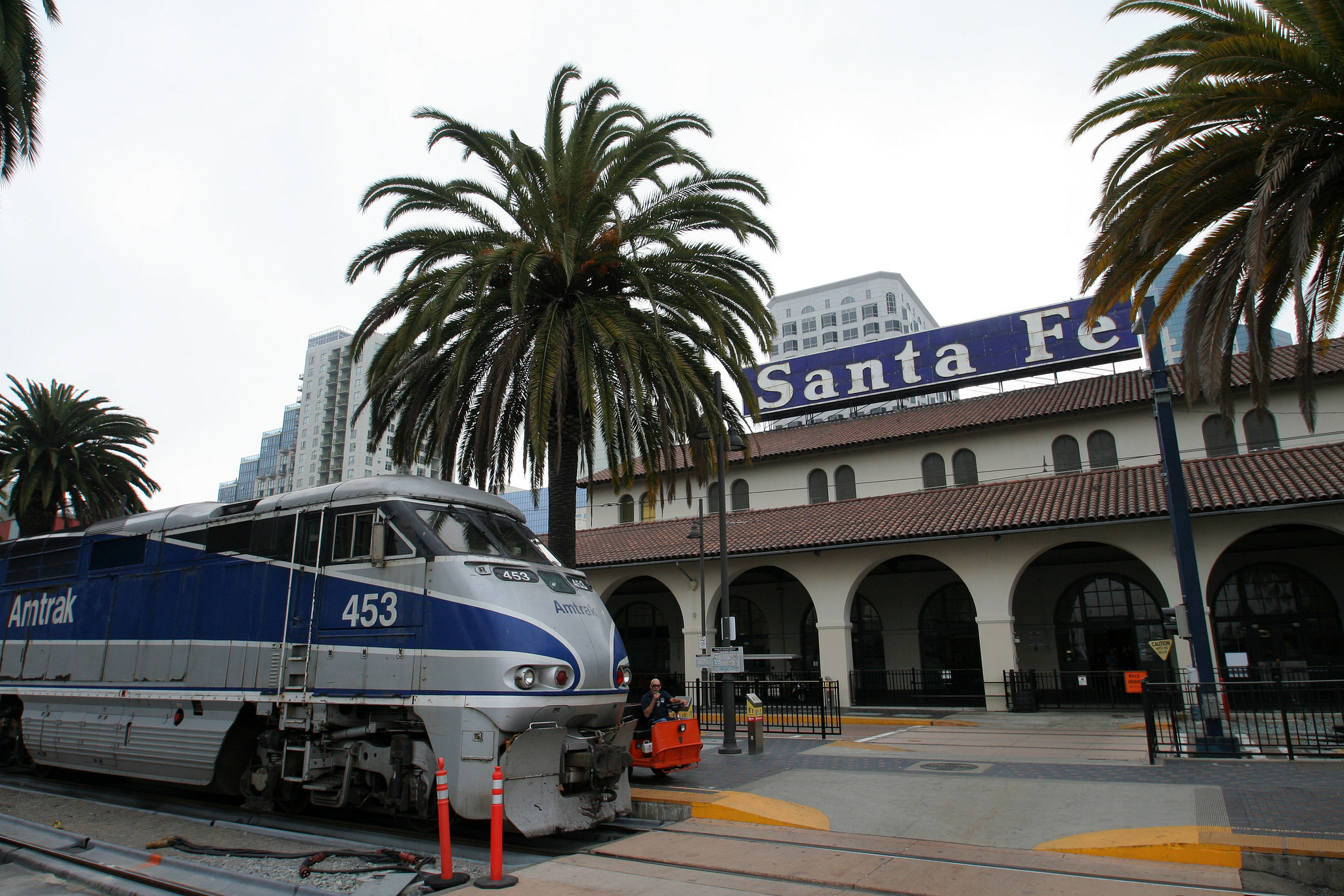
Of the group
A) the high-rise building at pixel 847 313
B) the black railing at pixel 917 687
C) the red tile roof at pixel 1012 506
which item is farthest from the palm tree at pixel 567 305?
the high-rise building at pixel 847 313

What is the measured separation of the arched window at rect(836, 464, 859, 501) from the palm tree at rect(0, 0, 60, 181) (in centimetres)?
2443

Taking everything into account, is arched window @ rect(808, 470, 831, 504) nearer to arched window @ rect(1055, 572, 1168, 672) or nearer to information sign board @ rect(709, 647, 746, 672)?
arched window @ rect(1055, 572, 1168, 672)

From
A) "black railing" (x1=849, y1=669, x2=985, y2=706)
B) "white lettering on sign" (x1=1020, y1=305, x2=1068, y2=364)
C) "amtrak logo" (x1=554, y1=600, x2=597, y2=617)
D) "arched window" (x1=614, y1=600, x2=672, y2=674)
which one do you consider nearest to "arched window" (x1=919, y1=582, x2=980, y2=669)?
"black railing" (x1=849, y1=669, x2=985, y2=706)

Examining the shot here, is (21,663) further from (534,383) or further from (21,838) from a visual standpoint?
(534,383)

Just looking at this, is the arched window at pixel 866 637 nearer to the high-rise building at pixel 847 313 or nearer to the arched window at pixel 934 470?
the arched window at pixel 934 470

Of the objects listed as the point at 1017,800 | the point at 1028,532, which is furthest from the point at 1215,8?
the point at 1028,532

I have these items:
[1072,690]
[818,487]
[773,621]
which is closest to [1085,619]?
[1072,690]

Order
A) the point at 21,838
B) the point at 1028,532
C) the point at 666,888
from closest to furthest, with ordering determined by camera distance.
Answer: the point at 666,888
the point at 21,838
the point at 1028,532

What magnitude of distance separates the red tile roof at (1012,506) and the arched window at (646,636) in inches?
182

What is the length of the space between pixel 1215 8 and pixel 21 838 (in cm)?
1682

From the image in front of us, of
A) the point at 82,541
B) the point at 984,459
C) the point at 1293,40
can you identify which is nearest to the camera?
the point at 1293,40

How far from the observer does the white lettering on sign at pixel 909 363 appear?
101ft

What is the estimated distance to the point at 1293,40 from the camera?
32.1ft

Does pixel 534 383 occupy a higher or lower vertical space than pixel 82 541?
higher
